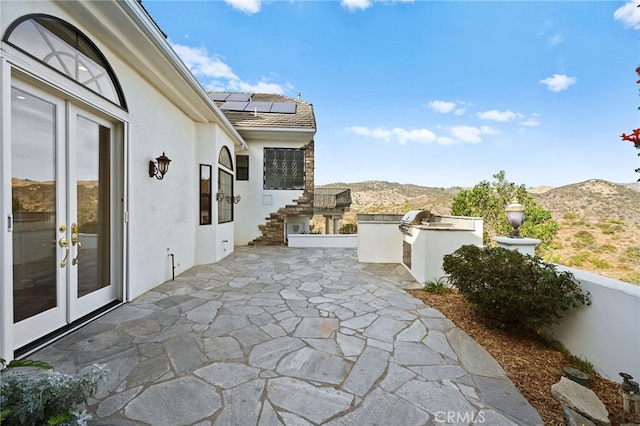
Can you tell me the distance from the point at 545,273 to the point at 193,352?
3864 mm

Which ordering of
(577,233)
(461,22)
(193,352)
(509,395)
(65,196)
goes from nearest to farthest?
(509,395)
(193,352)
(65,196)
(461,22)
(577,233)

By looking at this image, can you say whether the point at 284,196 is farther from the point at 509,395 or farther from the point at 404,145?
the point at 404,145

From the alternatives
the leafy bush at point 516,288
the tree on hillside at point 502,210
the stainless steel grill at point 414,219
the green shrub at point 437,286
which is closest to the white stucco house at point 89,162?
the leafy bush at point 516,288

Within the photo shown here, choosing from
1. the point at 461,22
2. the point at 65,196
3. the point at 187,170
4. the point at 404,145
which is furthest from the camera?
the point at 404,145

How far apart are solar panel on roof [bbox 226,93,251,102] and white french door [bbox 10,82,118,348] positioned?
853cm

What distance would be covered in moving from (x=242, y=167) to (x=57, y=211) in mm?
7044

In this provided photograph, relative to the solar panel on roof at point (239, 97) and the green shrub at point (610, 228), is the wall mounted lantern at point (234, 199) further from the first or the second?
the green shrub at point (610, 228)

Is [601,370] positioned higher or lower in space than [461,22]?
lower

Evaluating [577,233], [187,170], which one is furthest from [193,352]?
[577,233]

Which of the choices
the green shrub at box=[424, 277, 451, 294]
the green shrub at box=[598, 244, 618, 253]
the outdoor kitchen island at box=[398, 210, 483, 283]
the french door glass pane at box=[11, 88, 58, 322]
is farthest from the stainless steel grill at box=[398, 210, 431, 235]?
the green shrub at box=[598, 244, 618, 253]

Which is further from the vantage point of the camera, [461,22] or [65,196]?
[461,22]

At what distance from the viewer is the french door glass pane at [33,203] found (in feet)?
8.08

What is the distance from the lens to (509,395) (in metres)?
2.08

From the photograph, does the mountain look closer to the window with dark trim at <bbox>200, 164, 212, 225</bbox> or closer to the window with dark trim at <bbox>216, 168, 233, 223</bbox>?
the window with dark trim at <bbox>216, 168, 233, 223</bbox>
